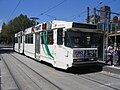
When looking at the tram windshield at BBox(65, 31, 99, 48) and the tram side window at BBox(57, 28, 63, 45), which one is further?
the tram side window at BBox(57, 28, 63, 45)

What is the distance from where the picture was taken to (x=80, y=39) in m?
12.6

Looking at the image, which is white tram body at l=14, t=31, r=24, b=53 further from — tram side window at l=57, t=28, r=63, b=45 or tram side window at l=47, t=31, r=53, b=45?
tram side window at l=57, t=28, r=63, b=45

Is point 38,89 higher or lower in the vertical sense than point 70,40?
lower

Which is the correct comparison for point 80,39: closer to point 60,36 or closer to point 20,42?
point 60,36

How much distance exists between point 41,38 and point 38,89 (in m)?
9.15

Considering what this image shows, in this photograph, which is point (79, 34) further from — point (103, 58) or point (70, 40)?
point (103, 58)

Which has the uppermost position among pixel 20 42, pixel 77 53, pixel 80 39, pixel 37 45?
pixel 80 39

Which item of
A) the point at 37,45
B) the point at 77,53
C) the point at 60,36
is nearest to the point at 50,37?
the point at 60,36

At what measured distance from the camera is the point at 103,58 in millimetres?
17016

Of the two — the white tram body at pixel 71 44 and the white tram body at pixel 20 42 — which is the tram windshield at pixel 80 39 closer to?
the white tram body at pixel 71 44

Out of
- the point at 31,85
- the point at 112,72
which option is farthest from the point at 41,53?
the point at 31,85

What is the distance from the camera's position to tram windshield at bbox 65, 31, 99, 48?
12.3 meters

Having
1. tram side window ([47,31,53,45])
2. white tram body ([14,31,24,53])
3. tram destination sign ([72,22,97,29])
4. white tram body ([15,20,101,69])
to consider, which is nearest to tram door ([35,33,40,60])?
tram side window ([47,31,53,45])

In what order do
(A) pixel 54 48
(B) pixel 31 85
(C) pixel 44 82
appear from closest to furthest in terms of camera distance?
1. (B) pixel 31 85
2. (C) pixel 44 82
3. (A) pixel 54 48
